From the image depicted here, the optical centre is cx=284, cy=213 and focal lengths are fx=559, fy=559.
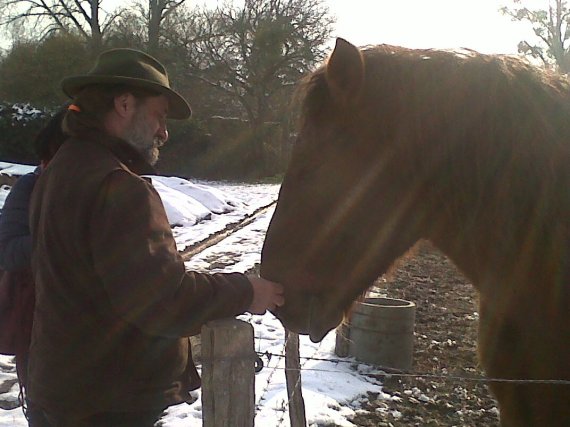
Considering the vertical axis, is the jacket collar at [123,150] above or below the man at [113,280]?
above

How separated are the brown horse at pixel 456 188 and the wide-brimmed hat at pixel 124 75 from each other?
55 cm

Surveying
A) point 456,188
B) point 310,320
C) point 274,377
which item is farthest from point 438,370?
point 456,188

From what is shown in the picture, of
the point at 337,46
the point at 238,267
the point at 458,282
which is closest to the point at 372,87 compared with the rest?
the point at 337,46

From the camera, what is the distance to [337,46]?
1644 millimetres

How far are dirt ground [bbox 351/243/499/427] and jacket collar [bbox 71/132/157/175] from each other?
1028mm

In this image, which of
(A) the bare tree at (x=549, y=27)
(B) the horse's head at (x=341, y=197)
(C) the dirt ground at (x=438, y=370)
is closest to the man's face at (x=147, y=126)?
(B) the horse's head at (x=341, y=197)

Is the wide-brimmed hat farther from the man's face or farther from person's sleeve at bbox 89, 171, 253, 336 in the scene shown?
person's sleeve at bbox 89, 171, 253, 336

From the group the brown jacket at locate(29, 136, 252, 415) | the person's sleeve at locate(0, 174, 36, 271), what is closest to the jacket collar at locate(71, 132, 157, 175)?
the brown jacket at locate(29, 136, 252, 415)

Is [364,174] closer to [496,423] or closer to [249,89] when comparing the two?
[496,423]

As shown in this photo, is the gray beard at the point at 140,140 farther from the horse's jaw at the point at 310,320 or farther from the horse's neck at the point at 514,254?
the horse's neck at the point at 514,254

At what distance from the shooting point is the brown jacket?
167cm

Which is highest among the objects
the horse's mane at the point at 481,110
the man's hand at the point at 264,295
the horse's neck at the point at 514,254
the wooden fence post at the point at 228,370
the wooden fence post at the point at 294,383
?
the horse's mane at the point at 481,110

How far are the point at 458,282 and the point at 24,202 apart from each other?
20.1 feet

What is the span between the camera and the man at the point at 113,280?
168cm
